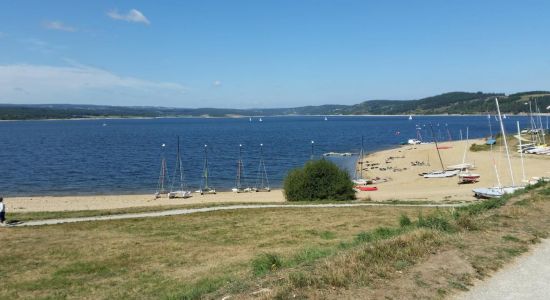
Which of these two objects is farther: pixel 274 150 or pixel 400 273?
pixel 274 150

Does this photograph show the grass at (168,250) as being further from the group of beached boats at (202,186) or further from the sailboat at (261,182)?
the sailboat at (261,182)

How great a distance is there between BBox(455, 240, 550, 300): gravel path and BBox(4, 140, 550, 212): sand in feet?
89.5

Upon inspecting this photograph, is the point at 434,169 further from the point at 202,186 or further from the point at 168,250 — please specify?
the point at 168,250

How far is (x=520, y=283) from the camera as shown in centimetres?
1005

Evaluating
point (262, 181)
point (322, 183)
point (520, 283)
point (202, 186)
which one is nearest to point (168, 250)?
point (520, 283)

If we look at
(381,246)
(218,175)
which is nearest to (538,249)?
(381,246)

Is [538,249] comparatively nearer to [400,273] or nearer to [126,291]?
[400,273]

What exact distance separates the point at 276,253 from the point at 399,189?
42160mm

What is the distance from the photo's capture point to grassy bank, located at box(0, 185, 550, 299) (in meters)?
9.88

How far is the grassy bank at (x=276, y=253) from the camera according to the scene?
9875 millimetres

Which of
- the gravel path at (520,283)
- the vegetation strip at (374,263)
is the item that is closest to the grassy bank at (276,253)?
the vegetation strip at (374,263)

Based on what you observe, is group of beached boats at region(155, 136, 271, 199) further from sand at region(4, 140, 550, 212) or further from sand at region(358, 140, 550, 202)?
sand at region(358, 140, 550, 202)

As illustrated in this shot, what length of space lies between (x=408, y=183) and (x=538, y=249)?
51229 mm

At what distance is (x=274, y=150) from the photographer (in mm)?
111000
